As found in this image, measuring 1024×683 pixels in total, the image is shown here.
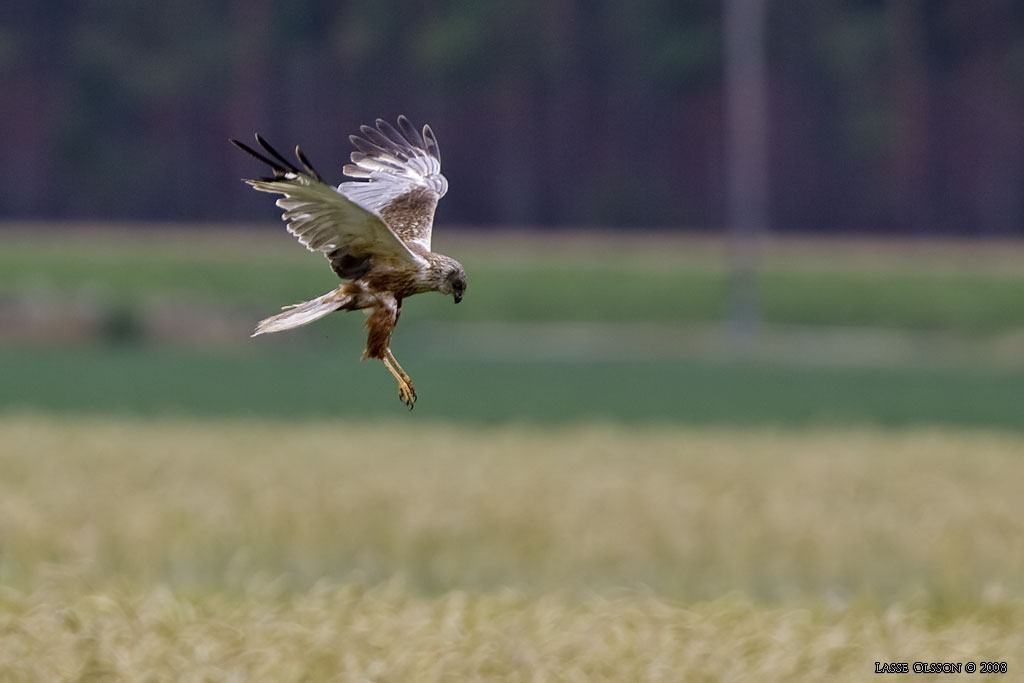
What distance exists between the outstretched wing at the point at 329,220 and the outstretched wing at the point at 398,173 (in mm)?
597

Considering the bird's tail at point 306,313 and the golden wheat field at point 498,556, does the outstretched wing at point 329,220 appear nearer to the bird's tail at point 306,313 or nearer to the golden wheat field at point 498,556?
the bird's tail at point 306,313

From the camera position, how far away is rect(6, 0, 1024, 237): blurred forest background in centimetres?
5116

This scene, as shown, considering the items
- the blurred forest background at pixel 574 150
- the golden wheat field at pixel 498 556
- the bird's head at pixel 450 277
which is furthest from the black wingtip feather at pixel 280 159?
the blurred forest background at pixel 574 150

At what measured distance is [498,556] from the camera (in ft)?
31.3

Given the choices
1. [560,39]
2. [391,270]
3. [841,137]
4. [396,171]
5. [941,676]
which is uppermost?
[560,39]

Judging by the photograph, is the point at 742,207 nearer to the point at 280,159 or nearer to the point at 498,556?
the point at 498,556

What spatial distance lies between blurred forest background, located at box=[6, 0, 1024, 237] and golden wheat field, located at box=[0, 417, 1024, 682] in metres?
37.1

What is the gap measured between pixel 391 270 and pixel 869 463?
32.9 ft

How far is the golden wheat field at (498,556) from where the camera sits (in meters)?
6.82

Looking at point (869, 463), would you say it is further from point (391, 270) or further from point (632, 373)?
point (632, 373)

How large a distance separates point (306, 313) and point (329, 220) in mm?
251

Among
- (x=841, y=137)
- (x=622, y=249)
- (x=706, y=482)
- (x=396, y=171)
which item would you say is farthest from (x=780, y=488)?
(x=841, y=137)

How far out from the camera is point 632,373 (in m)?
25.7

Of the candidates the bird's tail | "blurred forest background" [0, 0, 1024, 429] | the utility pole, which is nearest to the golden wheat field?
the bird's tail
